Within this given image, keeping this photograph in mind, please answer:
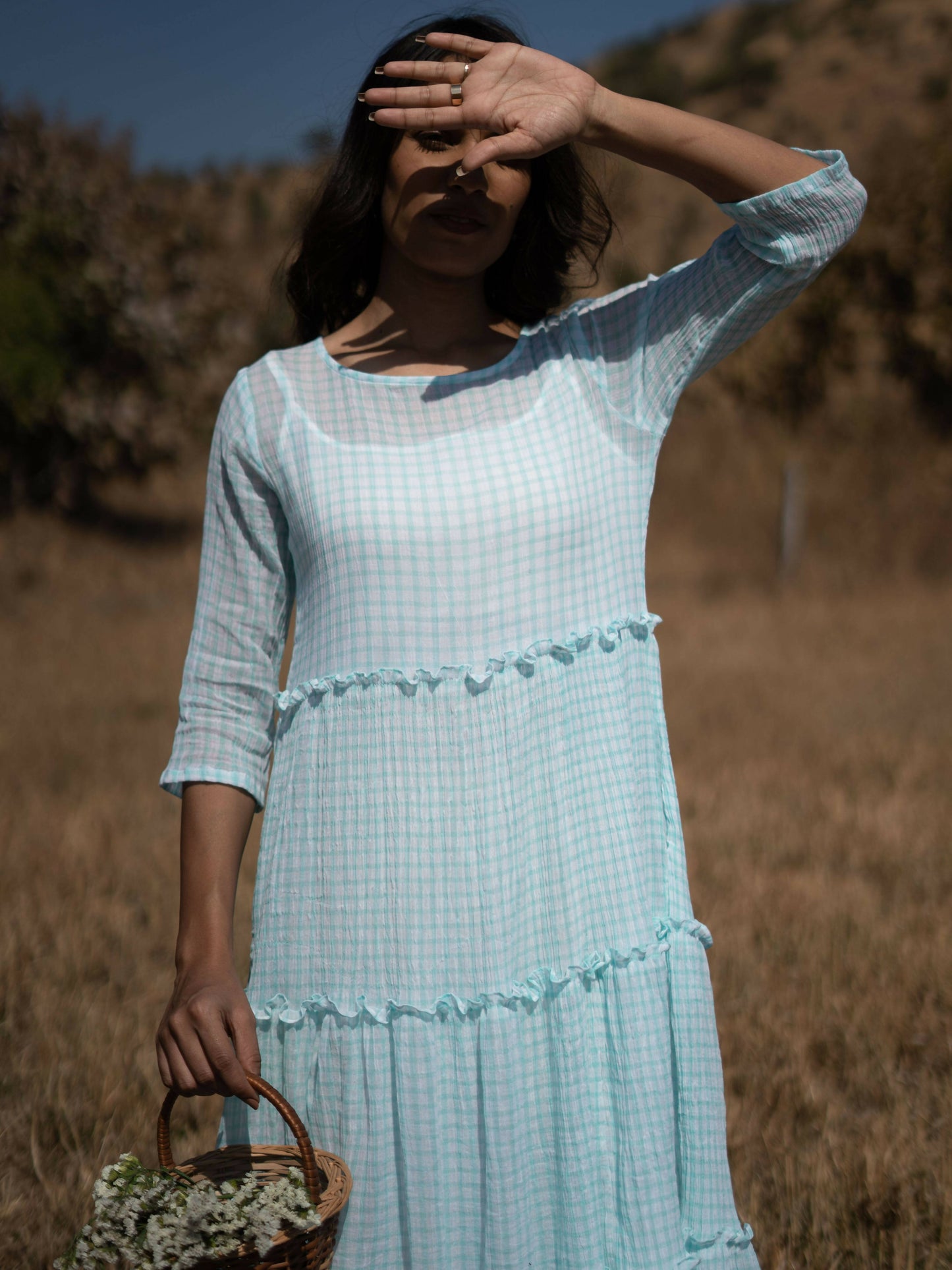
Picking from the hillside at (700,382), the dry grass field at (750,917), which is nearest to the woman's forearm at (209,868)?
the dry grass field at (750,917)

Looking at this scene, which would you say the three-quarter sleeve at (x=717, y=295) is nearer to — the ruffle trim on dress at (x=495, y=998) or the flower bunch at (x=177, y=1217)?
the ruffle trim on dress at (x=495, y=998)

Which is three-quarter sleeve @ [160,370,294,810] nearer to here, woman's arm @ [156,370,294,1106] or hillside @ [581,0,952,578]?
woman's arm @ [156,370,294,1106]

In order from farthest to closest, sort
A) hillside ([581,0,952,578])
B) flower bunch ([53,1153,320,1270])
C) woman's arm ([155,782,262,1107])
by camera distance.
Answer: hillside ([581,0,952,578])
woman's arm ([155,782,262,1107])
flower bunch ([53,1153,320,1270])

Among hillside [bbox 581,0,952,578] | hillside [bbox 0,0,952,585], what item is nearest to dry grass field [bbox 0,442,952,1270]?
hillside [bbox 581,0,952,578]

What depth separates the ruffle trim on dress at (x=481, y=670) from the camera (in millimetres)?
1310

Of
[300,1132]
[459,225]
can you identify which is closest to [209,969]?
[300,1132]

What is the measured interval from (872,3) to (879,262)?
4170 centimetres

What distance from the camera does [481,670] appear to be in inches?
51.6

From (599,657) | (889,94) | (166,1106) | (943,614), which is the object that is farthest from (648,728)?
(889,94)

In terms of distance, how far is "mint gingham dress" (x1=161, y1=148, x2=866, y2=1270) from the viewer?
1248mm

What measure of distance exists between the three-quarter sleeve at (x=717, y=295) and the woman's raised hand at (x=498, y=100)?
0.78 feet

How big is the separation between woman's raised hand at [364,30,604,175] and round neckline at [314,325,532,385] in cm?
27

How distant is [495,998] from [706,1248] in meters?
0.38

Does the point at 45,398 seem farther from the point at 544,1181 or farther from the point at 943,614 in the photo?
the point at 544,1181
